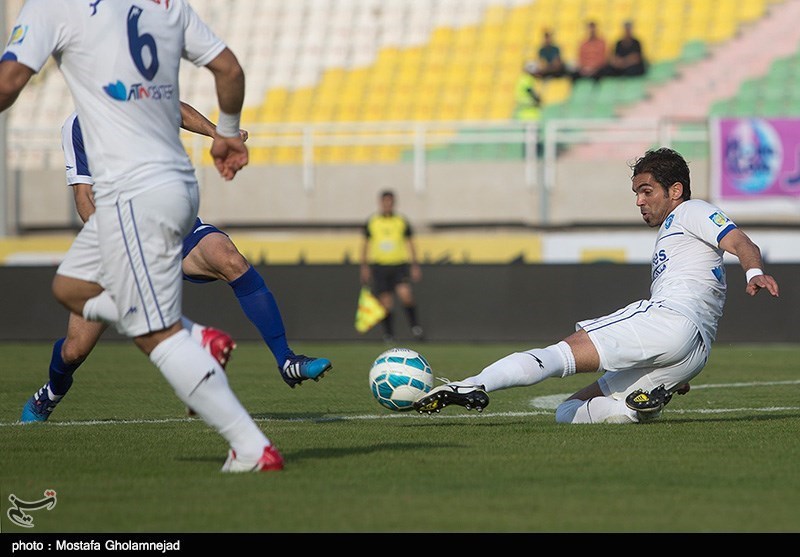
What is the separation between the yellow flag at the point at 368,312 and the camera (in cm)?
1759

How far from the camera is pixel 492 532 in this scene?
4406mm

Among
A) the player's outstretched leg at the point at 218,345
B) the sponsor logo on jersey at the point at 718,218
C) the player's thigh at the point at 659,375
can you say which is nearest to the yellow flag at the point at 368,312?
the player's thigh at the point at 659,375

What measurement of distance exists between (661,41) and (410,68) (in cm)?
449

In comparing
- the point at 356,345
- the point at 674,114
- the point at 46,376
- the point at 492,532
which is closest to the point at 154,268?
the point at 492,532

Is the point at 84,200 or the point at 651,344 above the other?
the point at 84,200

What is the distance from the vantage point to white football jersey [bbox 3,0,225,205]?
17.6ft

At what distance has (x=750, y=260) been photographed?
22.3 ft

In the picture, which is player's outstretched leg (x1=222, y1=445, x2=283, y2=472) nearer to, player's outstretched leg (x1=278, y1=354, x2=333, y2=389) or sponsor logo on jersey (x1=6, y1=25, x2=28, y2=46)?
player's outstretched leg (x1=278, y1=354, x2=333, y2=389)

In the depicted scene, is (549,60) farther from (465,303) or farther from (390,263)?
(465,303)

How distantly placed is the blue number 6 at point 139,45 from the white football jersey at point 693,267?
3.12 m

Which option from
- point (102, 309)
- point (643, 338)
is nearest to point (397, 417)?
point (643, 338)

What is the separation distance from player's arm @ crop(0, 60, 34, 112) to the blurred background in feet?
40.7

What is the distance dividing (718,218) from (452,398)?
1.70m
